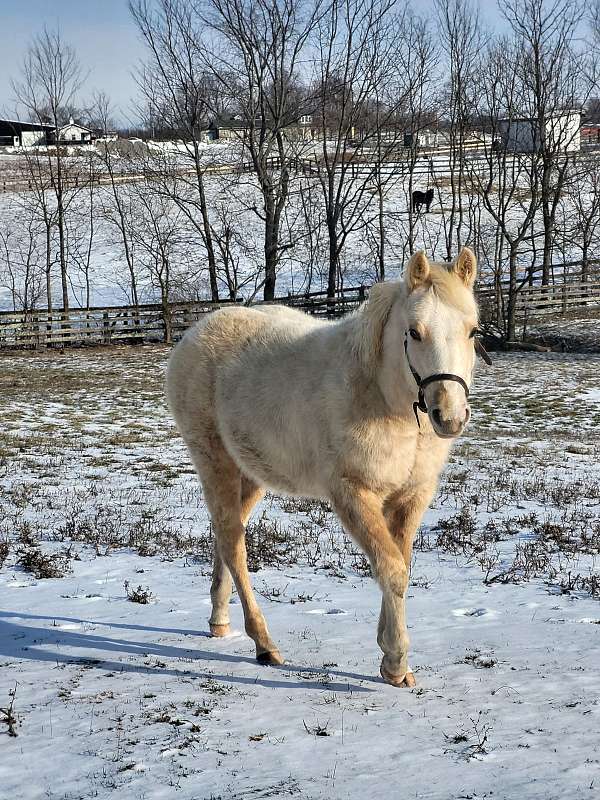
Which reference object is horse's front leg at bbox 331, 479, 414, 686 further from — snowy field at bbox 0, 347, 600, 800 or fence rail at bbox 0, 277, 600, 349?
fence rail at bbox 0, 277, 600, 349

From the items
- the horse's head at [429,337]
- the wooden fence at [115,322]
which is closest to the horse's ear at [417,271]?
the horse's head at [429,337]

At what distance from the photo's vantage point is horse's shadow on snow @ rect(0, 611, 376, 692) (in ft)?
14.3

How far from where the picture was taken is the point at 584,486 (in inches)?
371

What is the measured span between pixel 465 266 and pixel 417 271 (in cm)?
34

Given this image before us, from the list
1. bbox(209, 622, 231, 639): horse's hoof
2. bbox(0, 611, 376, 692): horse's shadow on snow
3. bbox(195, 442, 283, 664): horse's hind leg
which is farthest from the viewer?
bbox(209, 622, 231, 639): horse's hoof

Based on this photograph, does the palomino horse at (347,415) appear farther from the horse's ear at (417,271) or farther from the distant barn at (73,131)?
the distant barn at (73,131)

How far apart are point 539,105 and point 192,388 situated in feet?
92.3

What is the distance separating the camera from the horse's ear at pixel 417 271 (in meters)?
3.83

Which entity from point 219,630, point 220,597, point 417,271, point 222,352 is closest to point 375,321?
point 417,271

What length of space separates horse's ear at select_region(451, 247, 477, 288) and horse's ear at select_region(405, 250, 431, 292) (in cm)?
22

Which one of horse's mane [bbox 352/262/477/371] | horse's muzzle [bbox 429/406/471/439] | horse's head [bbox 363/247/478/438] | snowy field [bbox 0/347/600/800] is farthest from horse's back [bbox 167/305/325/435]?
horse's muzzle [bbox 429/406/471/439]

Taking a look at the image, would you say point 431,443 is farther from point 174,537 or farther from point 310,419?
point 174,537

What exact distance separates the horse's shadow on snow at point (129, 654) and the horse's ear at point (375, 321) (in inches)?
65.6

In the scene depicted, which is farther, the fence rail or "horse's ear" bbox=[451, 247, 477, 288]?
the fence rail
